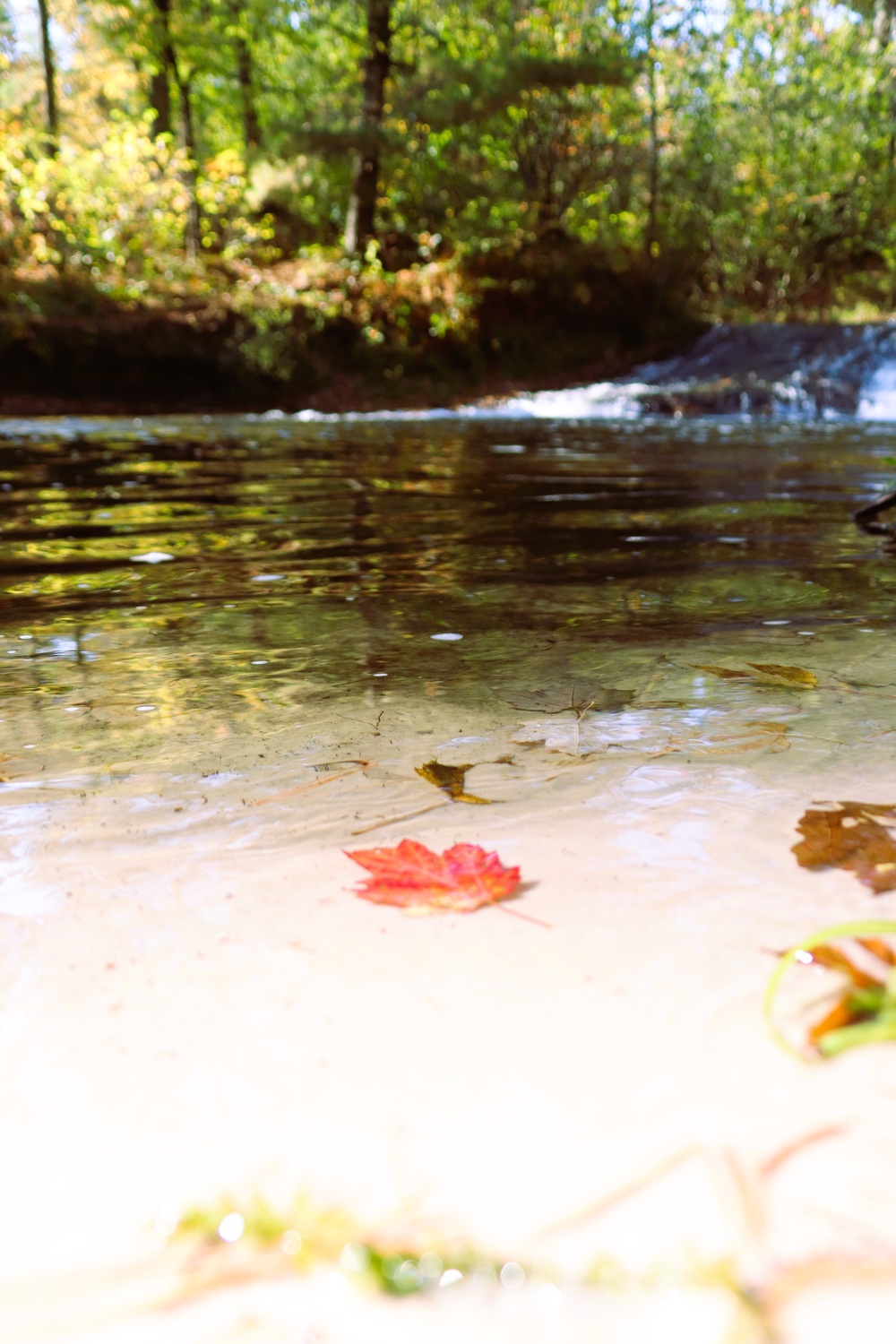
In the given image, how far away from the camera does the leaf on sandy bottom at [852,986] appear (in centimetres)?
104

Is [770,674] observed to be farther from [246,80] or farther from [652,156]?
[246,80]

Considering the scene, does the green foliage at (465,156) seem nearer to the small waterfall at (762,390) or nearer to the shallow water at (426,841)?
the small waterfall at (762,390)

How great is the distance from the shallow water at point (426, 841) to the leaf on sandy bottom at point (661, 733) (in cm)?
1

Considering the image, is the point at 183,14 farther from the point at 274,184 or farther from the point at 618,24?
the point at 618,24

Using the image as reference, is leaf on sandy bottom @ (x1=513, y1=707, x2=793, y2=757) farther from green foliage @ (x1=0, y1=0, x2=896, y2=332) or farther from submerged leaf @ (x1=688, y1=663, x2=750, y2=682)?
green foliage @ (x1=0, y1=0, x2=896, y2=332)

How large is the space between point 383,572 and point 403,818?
2436 millimetres

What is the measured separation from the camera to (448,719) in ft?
7.45

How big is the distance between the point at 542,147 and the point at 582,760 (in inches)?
859

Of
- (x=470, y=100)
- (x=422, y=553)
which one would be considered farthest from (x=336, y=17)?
(x=422, y=553)

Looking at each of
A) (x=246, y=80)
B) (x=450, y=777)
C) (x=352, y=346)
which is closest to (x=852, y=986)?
(x=450, y=777)

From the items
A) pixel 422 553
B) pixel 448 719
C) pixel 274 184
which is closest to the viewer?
pixel 448 719

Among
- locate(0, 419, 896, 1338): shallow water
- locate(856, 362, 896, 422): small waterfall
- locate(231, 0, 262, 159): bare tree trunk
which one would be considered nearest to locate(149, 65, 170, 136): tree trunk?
locate(231, 0, 262, 159): bare tree trunk

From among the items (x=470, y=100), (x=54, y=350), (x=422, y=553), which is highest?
(x=470, y=100)

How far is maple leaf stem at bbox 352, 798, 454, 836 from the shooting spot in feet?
5.49
